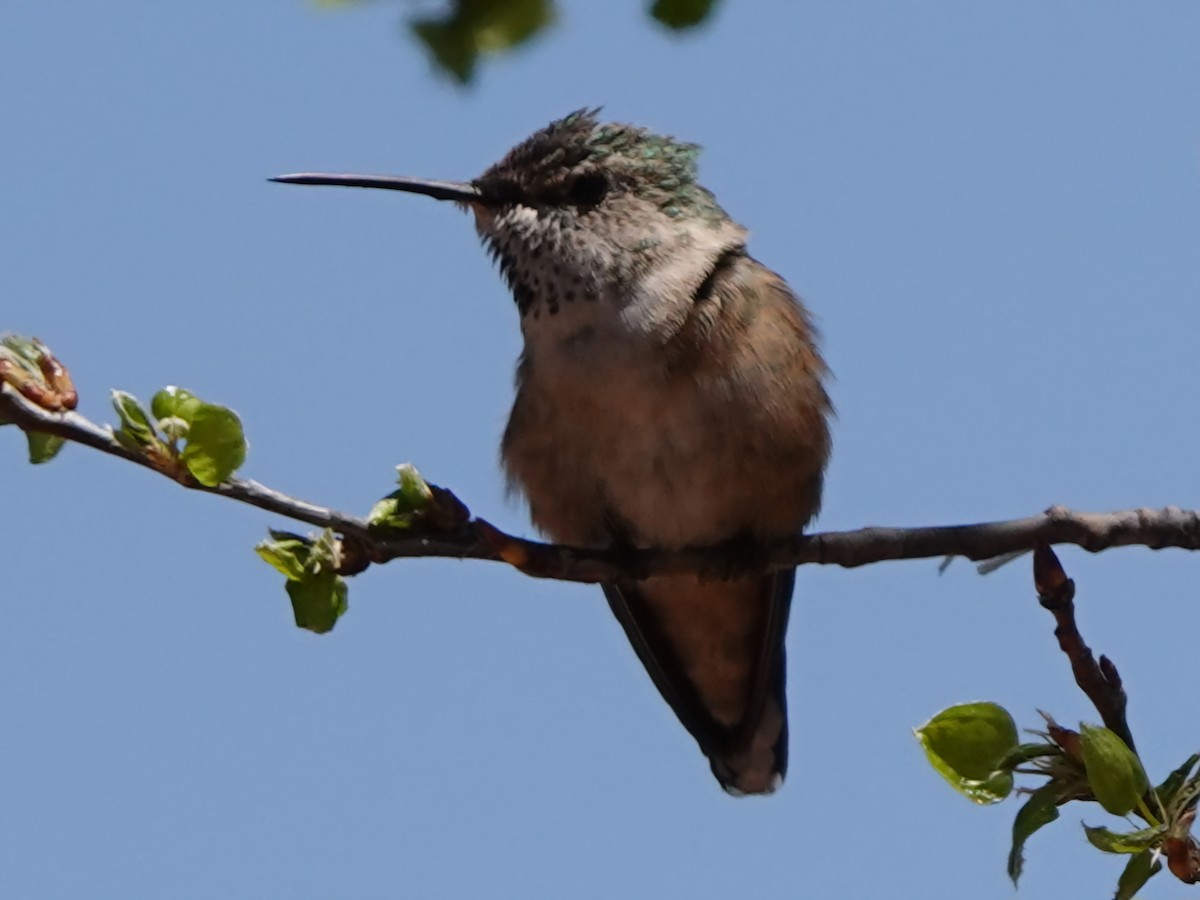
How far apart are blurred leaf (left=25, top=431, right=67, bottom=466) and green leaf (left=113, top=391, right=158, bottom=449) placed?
0.41 feet

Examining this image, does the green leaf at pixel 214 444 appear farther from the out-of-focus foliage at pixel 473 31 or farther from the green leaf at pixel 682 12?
the green leaf at pixel 682 12

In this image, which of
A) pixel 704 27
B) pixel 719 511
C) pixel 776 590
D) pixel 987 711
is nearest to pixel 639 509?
pixel 719 511

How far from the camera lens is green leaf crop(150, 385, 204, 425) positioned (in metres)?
3.24

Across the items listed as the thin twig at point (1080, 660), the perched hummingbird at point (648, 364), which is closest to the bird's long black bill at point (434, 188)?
the perched hummingbird at point (648, 364)

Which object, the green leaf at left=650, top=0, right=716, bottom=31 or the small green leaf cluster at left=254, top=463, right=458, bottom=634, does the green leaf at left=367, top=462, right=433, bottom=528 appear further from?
the green leaf at left=650, top=0, right=716, bottom=31

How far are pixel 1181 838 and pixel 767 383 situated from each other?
2.68 m

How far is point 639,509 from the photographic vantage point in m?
5.44

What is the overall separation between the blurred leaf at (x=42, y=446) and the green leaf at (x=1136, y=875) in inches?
83.3

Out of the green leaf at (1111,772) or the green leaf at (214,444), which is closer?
the green leaf at (1111,772)

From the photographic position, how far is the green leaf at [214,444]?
322cm

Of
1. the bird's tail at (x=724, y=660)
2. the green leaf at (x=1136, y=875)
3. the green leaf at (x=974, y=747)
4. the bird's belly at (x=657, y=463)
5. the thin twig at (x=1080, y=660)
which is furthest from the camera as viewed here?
the bird's tail at (x=724, y=660)

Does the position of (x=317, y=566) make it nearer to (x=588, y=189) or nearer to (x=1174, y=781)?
(x=1174, y=781)

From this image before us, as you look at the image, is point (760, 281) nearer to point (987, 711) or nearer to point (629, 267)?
point (629, 267)

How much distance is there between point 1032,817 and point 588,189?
11.6ft
